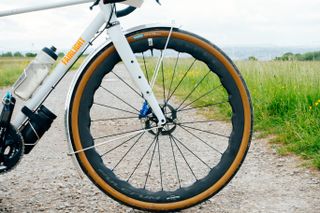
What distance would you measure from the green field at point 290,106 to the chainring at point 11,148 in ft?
7.75

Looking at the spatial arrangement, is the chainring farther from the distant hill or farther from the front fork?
the distant hill

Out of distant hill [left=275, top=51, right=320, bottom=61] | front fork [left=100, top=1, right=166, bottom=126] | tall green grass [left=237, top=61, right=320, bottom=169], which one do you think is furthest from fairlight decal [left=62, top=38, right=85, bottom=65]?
distant hill [left=275, top=51, right=320, bottom=61]

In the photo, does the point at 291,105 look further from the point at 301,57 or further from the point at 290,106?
the point at 301,57

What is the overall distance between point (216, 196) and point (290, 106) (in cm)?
256

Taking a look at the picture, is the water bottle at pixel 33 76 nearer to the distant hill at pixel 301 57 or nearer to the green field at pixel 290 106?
the green field at pixel 290 106

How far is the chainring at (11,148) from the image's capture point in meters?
3.09

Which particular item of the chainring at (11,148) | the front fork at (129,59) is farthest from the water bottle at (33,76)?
Result: the front fork at (129,59)

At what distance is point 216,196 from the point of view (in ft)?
12.0

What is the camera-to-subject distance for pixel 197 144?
5.45 metres

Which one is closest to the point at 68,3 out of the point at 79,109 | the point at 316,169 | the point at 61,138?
the point at 79,109

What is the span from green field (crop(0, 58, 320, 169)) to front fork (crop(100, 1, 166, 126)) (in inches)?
67.4

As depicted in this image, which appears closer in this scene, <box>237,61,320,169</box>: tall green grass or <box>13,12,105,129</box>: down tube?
<box>13,12,105,129</box>: down tube

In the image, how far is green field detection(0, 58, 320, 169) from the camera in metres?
4.82

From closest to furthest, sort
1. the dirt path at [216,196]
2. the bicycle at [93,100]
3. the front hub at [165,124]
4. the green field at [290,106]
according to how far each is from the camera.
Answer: the bicycle at [93,100] → the front hub at [165,124] → the dirt path at [216,196] → the green field at [290,106]
